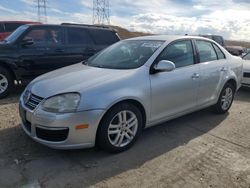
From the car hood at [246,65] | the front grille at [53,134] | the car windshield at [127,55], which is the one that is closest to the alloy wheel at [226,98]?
the car windshield at [127,55]

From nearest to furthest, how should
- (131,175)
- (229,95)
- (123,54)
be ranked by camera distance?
(131,175) < (123,54) < (229,95)

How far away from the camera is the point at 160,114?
4633 mm

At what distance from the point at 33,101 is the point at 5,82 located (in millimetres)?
3317

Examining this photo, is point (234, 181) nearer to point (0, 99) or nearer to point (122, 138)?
point (122, 138)

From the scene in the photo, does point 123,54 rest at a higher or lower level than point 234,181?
higher

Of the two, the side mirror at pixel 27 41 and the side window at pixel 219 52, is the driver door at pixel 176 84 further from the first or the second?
the side mirror at pixel 27 41

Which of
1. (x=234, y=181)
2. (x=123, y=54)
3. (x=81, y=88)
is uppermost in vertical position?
(x=123, y=54)

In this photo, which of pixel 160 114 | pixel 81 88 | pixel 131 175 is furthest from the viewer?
pixel 160 114

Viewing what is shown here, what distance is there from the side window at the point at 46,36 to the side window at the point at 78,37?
295 mm

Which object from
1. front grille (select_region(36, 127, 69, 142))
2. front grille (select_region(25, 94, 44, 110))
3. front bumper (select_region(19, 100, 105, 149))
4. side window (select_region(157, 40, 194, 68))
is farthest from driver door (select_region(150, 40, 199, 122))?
front grille (select_region(25, 94, 44, 110))

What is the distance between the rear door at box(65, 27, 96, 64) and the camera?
7957 millimetres

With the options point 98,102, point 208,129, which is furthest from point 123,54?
point 208,129

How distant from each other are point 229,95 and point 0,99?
15.9ft

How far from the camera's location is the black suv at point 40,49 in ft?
23.2
